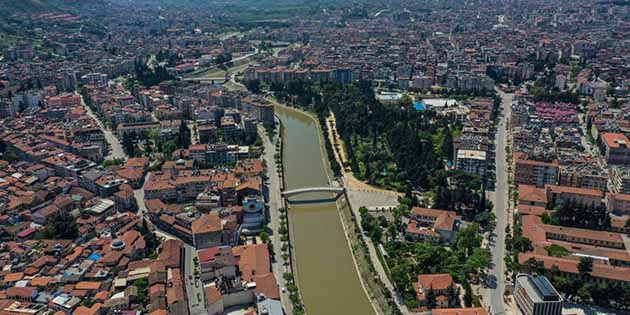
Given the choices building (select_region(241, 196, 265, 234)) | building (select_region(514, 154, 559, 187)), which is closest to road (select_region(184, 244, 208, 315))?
building (select_region(241, 196, 265, 234))

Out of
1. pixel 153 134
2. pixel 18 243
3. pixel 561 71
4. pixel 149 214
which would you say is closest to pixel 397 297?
pixel 149 214

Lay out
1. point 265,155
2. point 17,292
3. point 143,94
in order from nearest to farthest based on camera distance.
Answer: point 17,292, point 265,155, point 143,94

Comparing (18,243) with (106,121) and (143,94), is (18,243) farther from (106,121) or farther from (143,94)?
(143,94)

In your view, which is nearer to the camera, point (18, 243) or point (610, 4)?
point (18, 243)

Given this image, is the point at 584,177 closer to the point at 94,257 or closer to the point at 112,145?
the point at 94,257

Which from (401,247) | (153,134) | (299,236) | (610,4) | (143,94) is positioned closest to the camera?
(401,247)

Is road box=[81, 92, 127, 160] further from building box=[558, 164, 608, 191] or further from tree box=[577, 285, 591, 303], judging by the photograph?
tree box=[577, 285, 591, 303]

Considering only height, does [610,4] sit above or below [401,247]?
above
